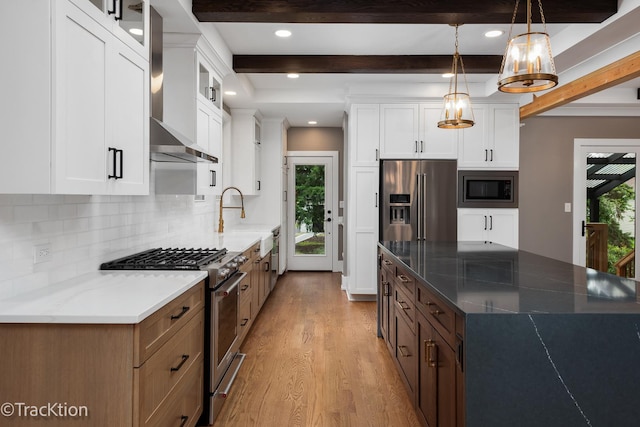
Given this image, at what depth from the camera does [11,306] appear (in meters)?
1.57

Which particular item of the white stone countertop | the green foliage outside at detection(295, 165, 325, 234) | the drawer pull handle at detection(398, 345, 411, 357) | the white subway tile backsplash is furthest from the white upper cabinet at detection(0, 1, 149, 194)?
the green foliage outside at detection(295, 165, 325, 234)

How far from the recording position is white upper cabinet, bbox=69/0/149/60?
1790 millimetres

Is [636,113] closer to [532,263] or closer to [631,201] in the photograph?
[631,201]

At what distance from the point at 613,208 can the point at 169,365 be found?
6.64 metres

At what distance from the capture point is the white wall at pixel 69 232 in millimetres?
1742

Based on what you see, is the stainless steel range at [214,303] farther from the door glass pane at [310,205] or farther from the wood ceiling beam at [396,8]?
the door glass pane at [310,205]

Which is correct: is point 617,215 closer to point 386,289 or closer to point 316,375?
point 386,289

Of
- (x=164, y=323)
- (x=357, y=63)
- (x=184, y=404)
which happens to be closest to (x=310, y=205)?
(x=357, y=63)

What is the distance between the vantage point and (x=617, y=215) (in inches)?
247

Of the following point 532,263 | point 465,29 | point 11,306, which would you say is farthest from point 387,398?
point 465,29

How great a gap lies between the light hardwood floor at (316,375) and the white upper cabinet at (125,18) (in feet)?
6.79

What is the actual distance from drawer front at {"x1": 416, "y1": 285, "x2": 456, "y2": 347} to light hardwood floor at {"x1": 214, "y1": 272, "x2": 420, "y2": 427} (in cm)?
77

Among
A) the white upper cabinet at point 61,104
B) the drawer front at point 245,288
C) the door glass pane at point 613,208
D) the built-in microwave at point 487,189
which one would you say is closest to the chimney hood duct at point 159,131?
the white upper cabinet at point 61,104

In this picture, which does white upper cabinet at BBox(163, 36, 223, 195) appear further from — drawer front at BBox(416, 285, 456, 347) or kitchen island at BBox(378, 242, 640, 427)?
kitchen island at BBox(378, 242, 640, 427)
